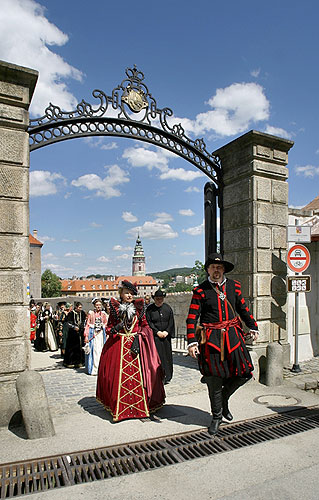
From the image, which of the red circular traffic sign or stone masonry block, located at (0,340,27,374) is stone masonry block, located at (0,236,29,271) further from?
the red circular traffic sign

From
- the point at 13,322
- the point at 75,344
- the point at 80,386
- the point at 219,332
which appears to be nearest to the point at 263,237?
the point at 219,332

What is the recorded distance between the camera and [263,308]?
23.5 ft

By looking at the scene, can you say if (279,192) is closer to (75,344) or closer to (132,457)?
(132,457)

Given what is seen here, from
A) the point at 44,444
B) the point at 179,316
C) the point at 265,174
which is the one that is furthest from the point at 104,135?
the point at 179,316

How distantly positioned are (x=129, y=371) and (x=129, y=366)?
0.21 ft

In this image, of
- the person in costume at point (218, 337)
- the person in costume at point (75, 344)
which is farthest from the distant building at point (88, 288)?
the person in costume at point (218, 337)

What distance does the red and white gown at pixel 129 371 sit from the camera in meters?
5.08

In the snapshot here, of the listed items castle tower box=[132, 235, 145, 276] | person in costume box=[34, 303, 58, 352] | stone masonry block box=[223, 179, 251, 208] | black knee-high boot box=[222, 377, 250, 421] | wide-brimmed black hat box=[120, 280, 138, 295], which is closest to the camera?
black knee-high boot box=[222, 377, 250, 421]

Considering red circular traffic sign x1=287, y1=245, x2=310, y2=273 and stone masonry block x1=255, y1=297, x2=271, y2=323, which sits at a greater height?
red circular traffic sign x1=287, y1=245, x2=310, y2=273

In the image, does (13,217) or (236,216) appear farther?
(236,216)

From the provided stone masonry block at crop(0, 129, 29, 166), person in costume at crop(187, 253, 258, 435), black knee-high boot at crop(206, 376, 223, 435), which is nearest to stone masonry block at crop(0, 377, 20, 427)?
person in costume at crop(187, 253, 258, 435)

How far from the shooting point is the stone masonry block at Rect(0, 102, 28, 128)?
509 centimetres

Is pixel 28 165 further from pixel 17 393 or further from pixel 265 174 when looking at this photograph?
pixel 265 174

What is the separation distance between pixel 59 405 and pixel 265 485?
3.34 meters
